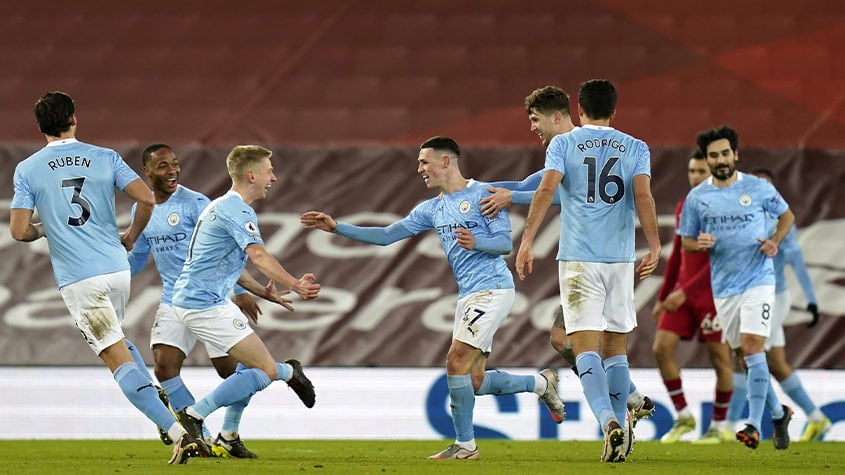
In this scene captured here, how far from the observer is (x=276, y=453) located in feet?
28.9

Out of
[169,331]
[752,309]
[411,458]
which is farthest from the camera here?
[752,309]

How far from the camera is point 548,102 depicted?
7.80 meters

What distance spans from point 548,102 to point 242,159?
1.76 m

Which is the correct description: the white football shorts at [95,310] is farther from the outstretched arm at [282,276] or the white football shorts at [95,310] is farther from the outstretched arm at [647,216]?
the outstretched arm at [647,216]

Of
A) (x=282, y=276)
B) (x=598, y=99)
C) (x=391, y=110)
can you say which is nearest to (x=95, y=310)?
(x=282, y=276)

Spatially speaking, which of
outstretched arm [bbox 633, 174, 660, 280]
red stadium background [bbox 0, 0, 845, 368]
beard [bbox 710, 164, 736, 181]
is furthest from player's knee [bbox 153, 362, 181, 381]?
beard [bbox 710, 164, 736, 181]

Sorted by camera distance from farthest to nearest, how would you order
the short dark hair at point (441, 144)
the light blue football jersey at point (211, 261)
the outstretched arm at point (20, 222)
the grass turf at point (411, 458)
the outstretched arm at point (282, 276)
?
the short dark hair at point (441, 144) < the light blue football jersey at point (211, 261) < the outstretched arm at point (20, 222) < the outstretched arm at point (282, 276) < the grass turf at point (411, 458)

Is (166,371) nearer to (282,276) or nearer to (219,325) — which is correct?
(219,325)

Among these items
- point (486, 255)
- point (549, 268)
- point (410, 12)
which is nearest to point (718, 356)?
point (549, 268)

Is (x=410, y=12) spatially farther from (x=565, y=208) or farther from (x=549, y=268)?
(x=565, y=208)

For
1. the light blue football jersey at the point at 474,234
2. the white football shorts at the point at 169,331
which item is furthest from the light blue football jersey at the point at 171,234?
the light blue football jersey at the point at 474,234

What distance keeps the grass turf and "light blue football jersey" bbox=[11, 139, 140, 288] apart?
42.1 inches

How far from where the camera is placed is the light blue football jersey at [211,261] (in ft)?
24.5

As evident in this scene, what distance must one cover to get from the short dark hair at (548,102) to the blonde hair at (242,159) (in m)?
1.54
